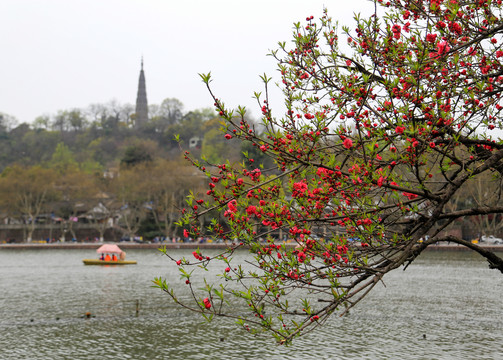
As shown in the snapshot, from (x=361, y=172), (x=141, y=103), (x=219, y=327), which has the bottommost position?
(x=219, y=327)

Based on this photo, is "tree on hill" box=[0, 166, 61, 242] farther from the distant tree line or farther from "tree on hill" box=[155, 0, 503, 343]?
"tree on hill" box=[155, 0, 503, 343]

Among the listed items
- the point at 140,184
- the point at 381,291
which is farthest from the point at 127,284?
the point at 140,184

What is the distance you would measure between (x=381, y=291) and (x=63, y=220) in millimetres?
59154

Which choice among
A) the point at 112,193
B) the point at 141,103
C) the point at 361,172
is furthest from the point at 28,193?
the point at 141,103

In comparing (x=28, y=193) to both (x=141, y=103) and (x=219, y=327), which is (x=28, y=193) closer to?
(x=219, y=327)

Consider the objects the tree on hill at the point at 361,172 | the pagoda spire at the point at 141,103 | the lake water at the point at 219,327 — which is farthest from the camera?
the pagoda spire at the point at 141,103

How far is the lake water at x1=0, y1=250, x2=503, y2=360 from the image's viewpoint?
672 inches

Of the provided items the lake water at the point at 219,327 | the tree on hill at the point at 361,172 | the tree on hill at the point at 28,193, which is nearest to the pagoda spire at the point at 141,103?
the tree on hill at the point at 28,193

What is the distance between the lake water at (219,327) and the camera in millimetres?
17062

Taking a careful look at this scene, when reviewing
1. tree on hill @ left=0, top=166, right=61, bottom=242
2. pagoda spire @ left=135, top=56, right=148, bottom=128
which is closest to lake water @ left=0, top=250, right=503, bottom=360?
tree on hill @ left=0, top=166, right=61, bottom=242

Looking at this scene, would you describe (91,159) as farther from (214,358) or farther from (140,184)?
(214,358)

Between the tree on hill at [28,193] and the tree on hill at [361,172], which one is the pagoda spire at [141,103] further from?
the tree on hill at [361,172]

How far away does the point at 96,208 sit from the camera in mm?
83188

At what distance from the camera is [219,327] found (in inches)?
826
